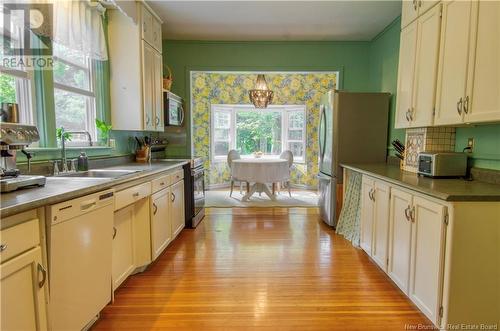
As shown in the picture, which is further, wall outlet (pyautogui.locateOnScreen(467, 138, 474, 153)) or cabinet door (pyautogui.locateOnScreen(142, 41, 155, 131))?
cabinet door (pyautogui.locateOnScreen(142, 41, 155, 131))

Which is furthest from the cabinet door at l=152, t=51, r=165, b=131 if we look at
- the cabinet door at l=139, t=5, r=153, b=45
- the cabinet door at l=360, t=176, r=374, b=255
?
the cabinet door at l=360, t=176, r=374, b=255

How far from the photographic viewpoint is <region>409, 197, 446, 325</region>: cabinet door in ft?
5.24

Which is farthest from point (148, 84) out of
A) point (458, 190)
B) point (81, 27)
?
point (458, 190)

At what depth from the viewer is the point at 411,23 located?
2.53 meters

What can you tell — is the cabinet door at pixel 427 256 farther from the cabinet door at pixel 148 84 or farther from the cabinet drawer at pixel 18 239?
the cabinet door at pixel 148 84

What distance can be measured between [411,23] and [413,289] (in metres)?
2.22

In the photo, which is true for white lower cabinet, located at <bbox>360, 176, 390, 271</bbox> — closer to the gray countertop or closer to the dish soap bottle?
the gray countertop

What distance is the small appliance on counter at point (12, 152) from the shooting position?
139 cm

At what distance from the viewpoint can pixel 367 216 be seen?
9.00ft

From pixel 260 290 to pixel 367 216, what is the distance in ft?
4.20

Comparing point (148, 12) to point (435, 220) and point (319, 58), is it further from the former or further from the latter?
point (435, 220)

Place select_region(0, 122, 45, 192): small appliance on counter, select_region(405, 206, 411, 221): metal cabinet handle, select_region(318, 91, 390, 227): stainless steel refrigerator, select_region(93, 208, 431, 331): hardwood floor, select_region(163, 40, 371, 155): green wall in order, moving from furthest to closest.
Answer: select_region(163, 40, 371, 155): green wall → select_region(318, 91, 390, 227): stainless steel refrigerator → select_region(405, 206, 411, 221): metal cabinet handle → select_region(93, 208, 431, 331): hardwood floor → select_region(0, 122, 45, 192): small appliance on counter

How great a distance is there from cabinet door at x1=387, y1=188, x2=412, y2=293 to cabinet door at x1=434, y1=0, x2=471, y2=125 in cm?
65

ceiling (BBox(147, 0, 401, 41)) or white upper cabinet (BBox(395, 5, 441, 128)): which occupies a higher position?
ceiling (BBox(147, 0, 401, 41))
